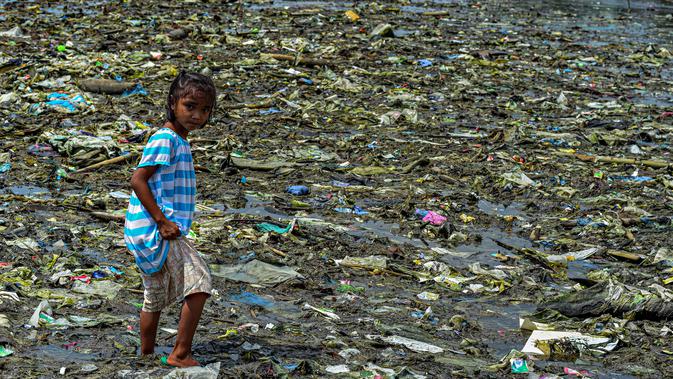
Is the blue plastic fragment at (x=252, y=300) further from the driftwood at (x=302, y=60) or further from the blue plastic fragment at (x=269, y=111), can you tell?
the driftwood at (x=302, y=60)

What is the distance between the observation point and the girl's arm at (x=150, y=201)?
12.2 feet

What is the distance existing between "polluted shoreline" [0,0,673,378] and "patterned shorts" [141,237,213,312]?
301 mm

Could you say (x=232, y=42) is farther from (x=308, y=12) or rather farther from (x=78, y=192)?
(x=78, y=192)

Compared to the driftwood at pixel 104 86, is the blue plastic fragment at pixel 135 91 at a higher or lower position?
lower

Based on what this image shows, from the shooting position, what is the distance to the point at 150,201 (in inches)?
147

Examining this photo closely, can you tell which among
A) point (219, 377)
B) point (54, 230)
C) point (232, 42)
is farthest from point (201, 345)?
point (232, 42)

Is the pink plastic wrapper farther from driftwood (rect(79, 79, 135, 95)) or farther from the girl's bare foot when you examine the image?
driftwood (rect(79, 79, 135, 95))

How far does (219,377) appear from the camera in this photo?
156 inches

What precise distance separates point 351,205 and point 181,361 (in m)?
3.18

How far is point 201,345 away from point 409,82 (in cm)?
759

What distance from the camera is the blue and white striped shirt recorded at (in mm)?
3766

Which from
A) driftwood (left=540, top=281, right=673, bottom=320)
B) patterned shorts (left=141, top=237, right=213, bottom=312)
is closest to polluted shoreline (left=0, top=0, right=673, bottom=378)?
driftwood (left=540, top=281, right=673, bottom=320)

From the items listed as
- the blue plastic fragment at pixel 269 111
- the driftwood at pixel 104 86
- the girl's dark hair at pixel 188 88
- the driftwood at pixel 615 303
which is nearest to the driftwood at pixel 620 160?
the blue plastic fragment at pixel 269 111

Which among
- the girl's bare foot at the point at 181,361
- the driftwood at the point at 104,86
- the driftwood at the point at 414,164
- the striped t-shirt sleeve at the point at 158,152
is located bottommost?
the driftwood at the point at 414,164
